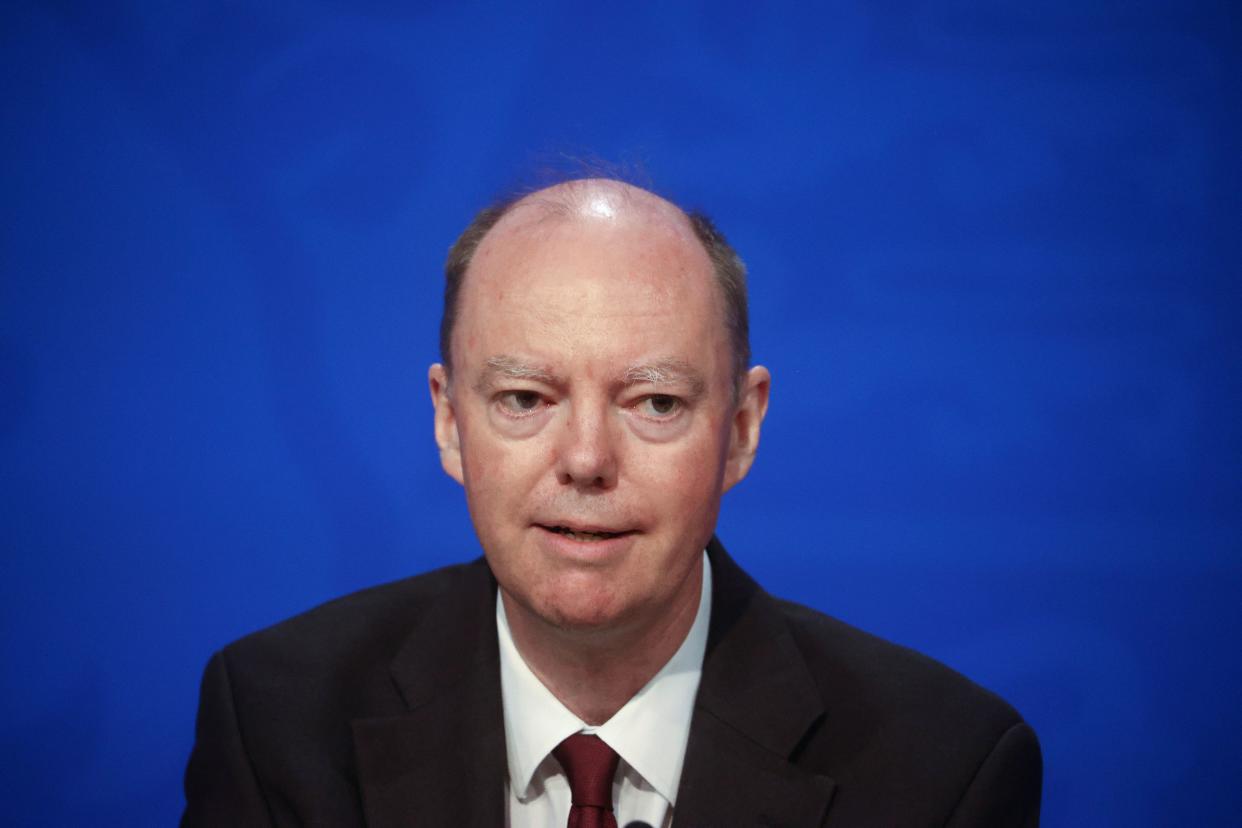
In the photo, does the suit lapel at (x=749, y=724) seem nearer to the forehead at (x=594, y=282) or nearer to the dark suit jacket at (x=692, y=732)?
the dark suit jacket at (x=692, y=732)

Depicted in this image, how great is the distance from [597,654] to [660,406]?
51cm

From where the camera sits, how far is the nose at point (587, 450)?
1.91 m

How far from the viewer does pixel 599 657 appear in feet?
7.18

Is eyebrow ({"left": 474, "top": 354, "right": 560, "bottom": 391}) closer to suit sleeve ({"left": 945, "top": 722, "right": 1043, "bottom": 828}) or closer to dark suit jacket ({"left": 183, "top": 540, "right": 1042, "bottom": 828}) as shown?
dark suit jacket ({"left": 183, "top": 540, "right": 1042, "bottom": 828})

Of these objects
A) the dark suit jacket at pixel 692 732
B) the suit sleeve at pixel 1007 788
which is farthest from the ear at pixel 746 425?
the suit sleeve at pixel 1007 788

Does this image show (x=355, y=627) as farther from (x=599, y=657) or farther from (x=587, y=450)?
(x=587, y=450)

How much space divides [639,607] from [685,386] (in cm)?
39

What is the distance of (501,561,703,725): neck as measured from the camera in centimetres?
218

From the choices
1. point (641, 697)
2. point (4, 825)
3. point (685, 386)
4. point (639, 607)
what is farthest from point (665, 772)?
point (4, 825)

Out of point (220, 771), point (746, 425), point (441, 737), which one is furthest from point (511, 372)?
point (220, 771)

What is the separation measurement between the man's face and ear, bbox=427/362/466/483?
0.16 meters

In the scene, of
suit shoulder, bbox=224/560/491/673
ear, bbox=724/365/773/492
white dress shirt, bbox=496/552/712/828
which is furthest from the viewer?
suit shoulder, bbox=224/560/491/673

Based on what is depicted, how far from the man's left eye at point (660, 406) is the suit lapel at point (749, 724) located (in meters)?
0.52

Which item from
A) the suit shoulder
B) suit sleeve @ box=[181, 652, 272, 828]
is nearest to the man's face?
the suit shoulder
